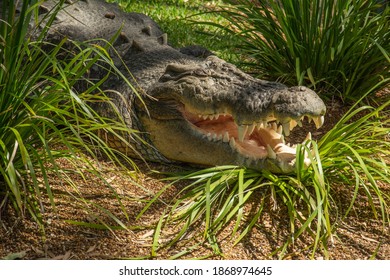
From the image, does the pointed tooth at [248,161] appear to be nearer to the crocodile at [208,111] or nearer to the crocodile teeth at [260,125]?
the crocodile at [208,111]

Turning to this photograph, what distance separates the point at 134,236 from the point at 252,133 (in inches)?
52.2

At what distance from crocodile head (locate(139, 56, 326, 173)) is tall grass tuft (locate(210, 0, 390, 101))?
775 mm

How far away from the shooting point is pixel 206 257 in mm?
3787

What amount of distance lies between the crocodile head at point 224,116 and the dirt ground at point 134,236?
0.47 meters

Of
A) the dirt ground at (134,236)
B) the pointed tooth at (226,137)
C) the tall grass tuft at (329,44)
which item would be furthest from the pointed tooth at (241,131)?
the tall grass tuft at (329,44)

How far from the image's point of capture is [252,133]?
4805mm

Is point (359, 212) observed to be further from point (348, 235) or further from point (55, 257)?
point (55, 257)

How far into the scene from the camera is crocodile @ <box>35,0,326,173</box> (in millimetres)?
4359

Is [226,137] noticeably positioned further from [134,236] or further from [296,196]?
[134,236]

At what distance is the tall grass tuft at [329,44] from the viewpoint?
5.43m

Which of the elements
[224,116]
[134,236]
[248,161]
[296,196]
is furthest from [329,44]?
[134,236]

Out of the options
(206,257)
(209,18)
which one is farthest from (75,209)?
(209,18)

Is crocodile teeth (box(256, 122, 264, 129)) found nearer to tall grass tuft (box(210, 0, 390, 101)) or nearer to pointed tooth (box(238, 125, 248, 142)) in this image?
pointed tooth (box(238, 125, 248, 142))

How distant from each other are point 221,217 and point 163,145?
112 centimetres
